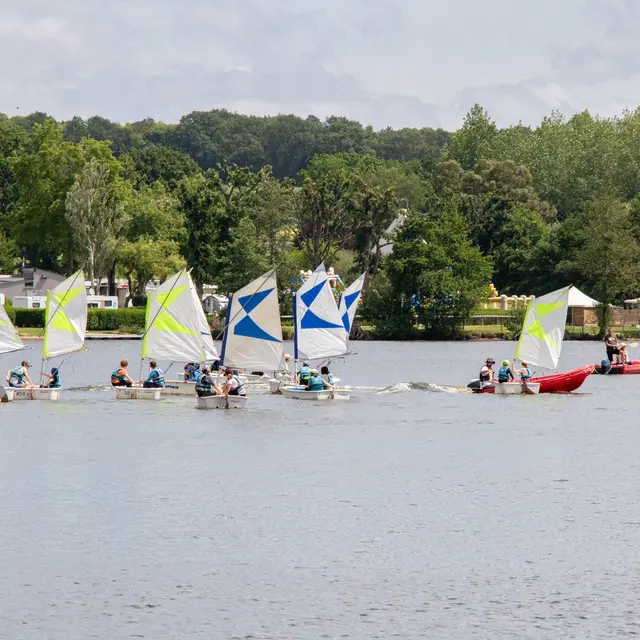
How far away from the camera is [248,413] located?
200 ft

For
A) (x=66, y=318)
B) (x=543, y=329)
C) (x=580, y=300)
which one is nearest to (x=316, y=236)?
(x=580, y=300)

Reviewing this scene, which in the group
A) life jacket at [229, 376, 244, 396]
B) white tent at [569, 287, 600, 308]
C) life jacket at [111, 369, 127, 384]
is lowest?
life jacket at [229, 376, 244, 396]

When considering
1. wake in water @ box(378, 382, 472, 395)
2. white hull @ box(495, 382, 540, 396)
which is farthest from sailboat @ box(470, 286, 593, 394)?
wake in water @ box(378, 382, 472, 395)

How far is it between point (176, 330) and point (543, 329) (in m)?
19.0

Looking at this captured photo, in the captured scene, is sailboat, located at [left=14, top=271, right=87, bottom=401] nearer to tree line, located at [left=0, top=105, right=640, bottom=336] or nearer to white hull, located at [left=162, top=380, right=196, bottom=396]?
white hull, located at [left=162, top=380, right=196, bottom=396]

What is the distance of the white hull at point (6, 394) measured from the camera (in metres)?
62.4

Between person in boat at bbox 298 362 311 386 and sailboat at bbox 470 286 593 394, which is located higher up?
sailboat at bbox 470 286 593 394

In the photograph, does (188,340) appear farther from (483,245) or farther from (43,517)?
(483,245)

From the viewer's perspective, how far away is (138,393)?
6319 cm

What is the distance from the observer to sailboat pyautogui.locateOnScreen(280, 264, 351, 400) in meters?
66.8

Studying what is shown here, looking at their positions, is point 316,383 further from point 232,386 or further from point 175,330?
point 175,330

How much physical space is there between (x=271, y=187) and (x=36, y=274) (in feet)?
97.2

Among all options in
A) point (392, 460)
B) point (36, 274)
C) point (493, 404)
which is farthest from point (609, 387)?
point (36, 274)

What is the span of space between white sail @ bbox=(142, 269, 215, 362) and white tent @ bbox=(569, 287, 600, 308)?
2843 inches
